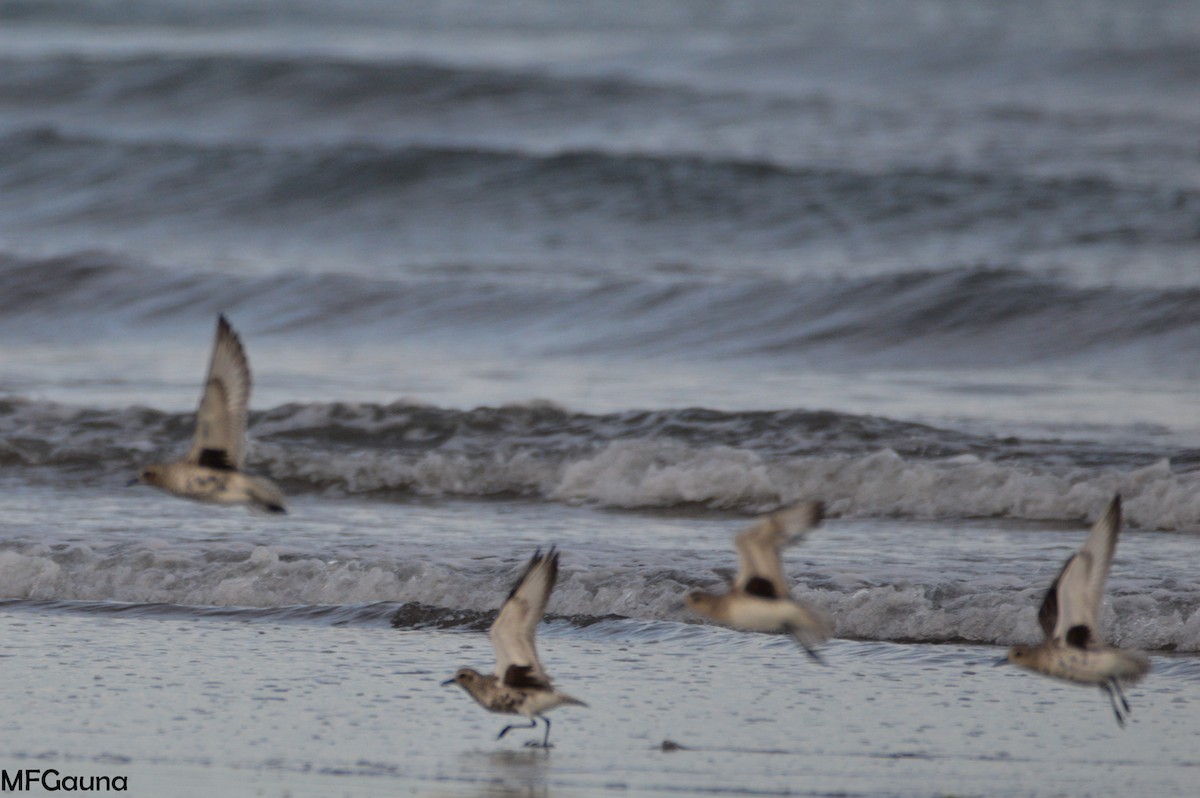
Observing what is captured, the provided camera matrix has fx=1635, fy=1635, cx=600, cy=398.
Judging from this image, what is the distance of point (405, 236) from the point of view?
1762cm

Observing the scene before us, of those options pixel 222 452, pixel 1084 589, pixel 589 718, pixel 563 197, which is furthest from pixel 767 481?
pixel 563 197

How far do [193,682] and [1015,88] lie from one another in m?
19.5

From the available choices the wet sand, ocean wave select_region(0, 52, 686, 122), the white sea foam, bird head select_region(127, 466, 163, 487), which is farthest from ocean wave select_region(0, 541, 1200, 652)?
ocean wave select_region(0, 52, 686, 122)

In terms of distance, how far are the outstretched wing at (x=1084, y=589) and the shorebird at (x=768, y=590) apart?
0.70 m

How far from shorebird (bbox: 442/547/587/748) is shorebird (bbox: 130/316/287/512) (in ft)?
3.20

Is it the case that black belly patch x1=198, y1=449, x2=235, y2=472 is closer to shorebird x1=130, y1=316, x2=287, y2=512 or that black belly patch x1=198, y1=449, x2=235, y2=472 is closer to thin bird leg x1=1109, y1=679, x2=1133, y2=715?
shorebird x1=130, y1=316, x2=287, y2=512

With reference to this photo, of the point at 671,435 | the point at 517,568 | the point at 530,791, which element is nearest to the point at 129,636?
the point at 517,568

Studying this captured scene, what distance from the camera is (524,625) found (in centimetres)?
498

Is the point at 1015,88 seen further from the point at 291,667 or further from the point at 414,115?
the point at 291,667

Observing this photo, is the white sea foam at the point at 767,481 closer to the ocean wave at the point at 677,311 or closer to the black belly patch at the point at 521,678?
the ocean wave at the point at 677,311

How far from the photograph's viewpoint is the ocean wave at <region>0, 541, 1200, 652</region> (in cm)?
634

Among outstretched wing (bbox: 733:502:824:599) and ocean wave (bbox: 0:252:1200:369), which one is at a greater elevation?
ocean wave (bbox: 0:252:1200:369)

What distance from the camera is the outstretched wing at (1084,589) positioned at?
4754mm

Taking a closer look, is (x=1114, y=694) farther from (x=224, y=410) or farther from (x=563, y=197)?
(x=563, y=197)
